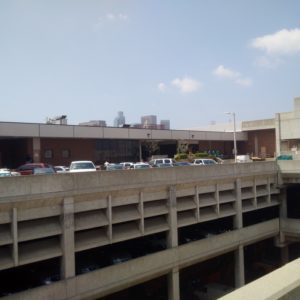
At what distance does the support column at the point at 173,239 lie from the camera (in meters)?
20.9

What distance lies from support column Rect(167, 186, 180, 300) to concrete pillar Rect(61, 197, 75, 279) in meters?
6.97

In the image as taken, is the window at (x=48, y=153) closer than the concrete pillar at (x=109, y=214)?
No

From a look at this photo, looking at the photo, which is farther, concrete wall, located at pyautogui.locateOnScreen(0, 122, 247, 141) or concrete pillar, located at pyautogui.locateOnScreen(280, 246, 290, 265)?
concrete wall, located at pyautogui.locateOnScreen(0, 122, 247, 141)

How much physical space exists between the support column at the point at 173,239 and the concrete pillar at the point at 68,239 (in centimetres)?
697

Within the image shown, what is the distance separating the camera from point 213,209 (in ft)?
83.0

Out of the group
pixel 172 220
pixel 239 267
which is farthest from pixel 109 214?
pixel 239 267

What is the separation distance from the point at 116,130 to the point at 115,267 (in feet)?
104

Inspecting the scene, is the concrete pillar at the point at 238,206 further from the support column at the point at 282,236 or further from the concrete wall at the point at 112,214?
the support column at the point at 282,236

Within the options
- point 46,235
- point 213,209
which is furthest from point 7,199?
point 213,209

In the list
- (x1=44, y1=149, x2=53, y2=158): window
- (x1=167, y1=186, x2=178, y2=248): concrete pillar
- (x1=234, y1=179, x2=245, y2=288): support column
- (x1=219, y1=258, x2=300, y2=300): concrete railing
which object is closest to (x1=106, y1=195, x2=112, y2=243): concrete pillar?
(x1=167, y1=186, x2=178, y2=248): concrete pillar

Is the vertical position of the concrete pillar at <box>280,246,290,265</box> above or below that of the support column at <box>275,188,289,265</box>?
below

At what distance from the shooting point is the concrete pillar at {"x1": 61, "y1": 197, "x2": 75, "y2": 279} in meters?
15.9

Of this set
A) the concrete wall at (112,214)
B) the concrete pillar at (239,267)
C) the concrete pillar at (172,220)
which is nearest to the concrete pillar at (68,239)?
the concrete wall at (112,214)

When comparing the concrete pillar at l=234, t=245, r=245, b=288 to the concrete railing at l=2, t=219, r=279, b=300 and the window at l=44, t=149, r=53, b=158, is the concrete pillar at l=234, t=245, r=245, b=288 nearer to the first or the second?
the concrete railing at l=2, t=219, r=279, b=300
